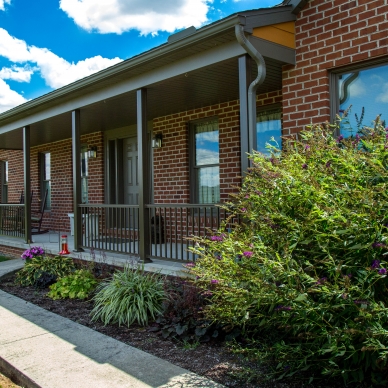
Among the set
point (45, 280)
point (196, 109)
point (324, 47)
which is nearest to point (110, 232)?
point (45, 280)

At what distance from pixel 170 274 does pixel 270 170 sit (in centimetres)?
272

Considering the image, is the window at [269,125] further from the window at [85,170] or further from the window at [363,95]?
the window at [85,170]

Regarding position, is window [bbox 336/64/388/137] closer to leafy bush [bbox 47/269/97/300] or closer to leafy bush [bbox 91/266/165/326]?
leafy bush [bbox 91/266/165/326]

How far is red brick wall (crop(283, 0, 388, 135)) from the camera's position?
456 centimetres

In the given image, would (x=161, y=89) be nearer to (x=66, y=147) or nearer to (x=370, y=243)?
(x=370, y=243)

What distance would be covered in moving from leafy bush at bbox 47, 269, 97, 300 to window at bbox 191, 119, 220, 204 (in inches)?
108

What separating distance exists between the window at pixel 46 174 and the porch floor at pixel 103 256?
81.7 inches

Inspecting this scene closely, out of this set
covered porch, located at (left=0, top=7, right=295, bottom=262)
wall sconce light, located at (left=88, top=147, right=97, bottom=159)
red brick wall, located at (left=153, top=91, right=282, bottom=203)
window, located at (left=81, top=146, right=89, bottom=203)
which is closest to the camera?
covered porch, located at (left=0, top=7, right=295, bottom=262)

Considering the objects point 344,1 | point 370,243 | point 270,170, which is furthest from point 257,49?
point 370,243

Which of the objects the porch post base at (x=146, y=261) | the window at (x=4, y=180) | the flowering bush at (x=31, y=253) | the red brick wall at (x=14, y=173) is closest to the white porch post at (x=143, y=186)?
→ the porch post base at (x=146, y=261)

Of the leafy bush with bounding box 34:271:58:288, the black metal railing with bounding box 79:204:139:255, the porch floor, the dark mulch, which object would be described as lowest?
the dark mulch

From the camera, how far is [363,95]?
4754 millimetres

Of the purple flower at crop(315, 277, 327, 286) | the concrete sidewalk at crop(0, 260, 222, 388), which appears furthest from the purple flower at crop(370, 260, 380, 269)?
the concrete sidewalk at crop(0, 260, 222, 388)

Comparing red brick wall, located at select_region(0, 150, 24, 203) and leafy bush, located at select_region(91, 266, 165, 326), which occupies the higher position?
red brick wall, located at select_region(0, 150, 24, 203)
